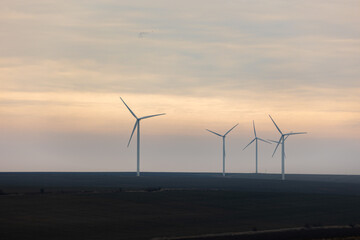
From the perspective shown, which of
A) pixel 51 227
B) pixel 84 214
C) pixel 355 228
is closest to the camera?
pixel 51 227

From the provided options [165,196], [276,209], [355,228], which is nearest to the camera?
[355,228]

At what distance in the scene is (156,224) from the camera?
77125 millimetres

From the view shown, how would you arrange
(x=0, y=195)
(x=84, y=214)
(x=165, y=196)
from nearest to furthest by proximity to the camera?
(x=84, y=214)
(x=0, y=195)
(x=165, y=196)

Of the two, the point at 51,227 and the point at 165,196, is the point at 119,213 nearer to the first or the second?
the point at 51,227

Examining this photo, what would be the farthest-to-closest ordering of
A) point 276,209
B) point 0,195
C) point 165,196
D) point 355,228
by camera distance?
point 165,196 → point 0,195 → point 276,209 → point 355,228

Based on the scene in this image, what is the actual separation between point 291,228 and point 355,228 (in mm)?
6733

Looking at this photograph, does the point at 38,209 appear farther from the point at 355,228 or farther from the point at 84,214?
the point at 355,228

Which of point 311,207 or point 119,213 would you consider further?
point 311,207

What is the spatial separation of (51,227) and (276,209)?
135 ft

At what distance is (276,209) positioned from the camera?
337 ft

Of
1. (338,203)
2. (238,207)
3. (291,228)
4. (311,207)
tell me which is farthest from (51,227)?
(338,203)

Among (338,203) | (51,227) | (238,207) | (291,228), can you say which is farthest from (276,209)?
(51,227)

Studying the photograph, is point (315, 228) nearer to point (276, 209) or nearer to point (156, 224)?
point (156, 224)

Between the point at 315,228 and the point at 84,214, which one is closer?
the point at 315,228
